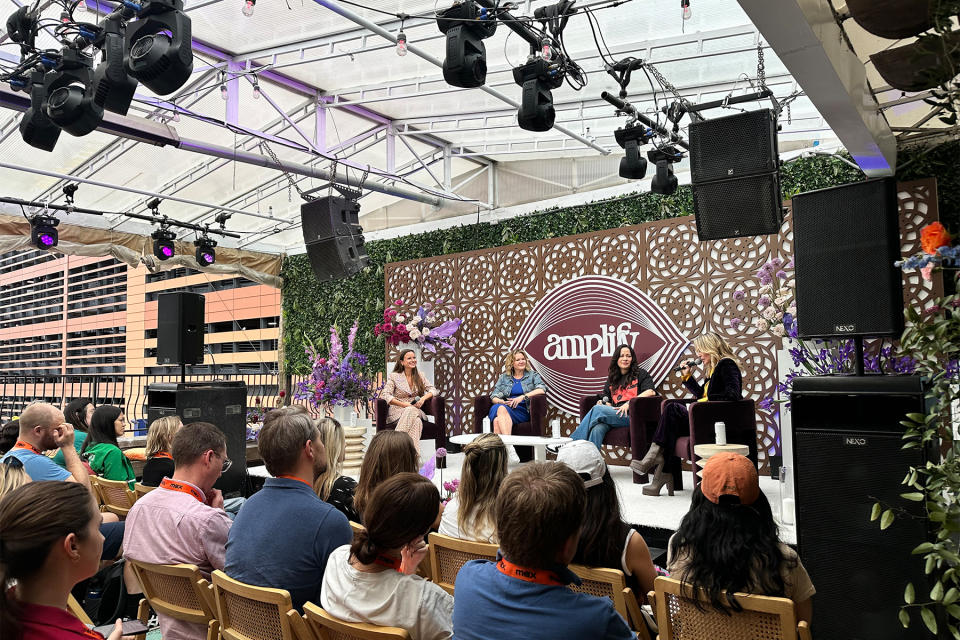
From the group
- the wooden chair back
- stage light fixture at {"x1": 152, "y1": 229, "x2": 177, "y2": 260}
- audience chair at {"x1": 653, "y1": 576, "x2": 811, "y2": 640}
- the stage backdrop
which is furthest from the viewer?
stage light fixture at {"x1": 152, "y1": 229, "x2": 177, "y2": 260}

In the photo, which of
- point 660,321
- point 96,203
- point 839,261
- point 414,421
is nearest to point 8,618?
point 839,261

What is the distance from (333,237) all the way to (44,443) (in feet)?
13.5

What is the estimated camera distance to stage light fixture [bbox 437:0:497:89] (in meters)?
3.70

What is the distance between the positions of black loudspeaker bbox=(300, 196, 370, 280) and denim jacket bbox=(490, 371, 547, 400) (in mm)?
1981

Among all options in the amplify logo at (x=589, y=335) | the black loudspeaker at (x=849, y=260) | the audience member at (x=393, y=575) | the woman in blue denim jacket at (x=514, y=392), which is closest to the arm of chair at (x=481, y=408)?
the woman in blue denim jacket at (x=514, y=392)

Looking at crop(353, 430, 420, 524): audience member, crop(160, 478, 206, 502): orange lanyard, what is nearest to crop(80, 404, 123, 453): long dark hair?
crop(160, 478, 206, 502): orange lanyard

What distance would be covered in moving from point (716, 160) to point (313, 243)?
4.29 m

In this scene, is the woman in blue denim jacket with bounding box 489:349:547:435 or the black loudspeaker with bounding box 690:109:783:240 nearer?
the black loudspeaker with bounding box 690:109:783:240

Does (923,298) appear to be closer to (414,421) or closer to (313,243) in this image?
(414,421)

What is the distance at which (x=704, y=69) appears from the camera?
5945 mm

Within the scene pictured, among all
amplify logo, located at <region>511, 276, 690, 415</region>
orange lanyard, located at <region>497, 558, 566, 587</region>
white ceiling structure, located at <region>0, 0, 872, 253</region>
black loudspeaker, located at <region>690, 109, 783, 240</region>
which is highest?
white ceiling structure, located at <region>0, 0, 872, 253</region>

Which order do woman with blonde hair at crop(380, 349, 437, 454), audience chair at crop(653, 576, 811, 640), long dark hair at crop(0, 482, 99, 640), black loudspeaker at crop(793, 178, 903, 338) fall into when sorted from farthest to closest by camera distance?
woman with blonde hair at crop(380, 349, 437, 454) → black loudspeaker at crop(793, 178, 903, 338) → audience chair at crop(653, 576, 811, 640) → long dark hair at crop(0, 482, 99, 640)

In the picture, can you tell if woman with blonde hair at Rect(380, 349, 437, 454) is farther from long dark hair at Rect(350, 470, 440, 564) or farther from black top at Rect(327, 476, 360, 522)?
long dark hair at Rect(350, 470, 440, 564)

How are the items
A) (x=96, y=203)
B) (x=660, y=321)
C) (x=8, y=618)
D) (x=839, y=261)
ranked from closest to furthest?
1. (x=8, y=618)
2. (x=839, y=261)
3. (x=660, y=321)
4. (x=96, y=203)
